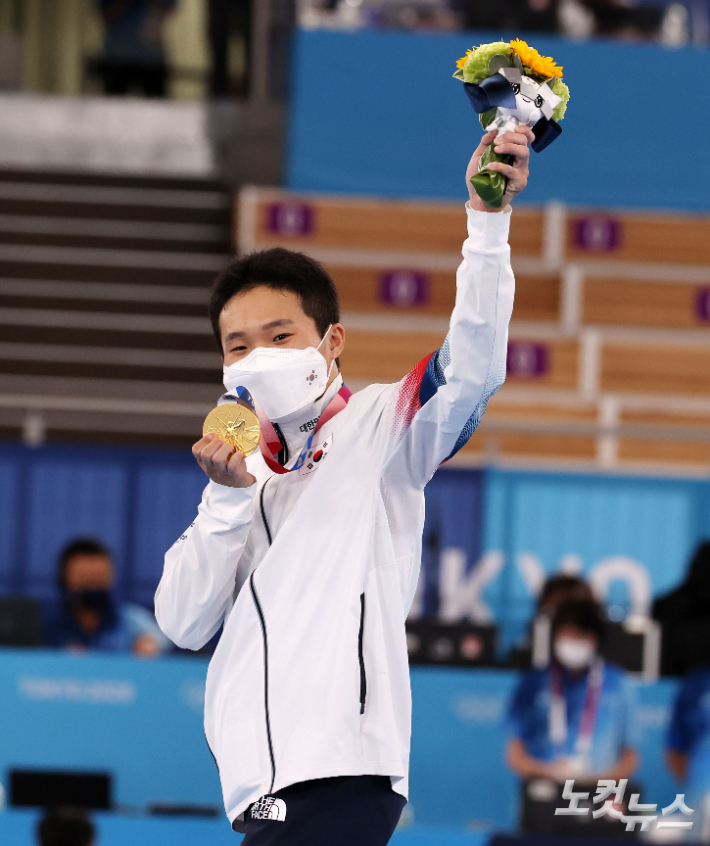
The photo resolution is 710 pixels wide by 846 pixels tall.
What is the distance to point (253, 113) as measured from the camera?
11.9 meters

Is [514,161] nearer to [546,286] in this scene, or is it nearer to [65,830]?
[65,830]

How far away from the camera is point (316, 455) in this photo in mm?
2342

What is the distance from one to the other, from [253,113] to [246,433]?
10.0m

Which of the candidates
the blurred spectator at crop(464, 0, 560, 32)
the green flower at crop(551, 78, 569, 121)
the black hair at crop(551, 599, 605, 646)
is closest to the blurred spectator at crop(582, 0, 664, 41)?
the blurred spectator at crop(464, 0, 560, 32)

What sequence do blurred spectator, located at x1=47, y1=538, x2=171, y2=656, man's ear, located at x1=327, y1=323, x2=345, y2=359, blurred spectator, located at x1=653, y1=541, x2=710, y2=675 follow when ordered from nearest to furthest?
1. man's ear, located at x1=327, y1=323, x2=345, y2=359
2. blurred spectator, located at x1=653, y1=541, x2=710, y2=675
3. blurred spectator, located at x1=47, y1=538, x2=171, y2=656

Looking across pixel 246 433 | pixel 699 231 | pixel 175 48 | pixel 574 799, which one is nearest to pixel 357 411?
pixel 246 433

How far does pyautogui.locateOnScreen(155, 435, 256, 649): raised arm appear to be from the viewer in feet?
7.30

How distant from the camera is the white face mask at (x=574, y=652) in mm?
6180

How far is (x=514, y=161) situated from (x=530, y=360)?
8439 mm

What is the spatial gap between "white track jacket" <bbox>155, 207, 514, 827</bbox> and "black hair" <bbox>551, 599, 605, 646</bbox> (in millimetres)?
3956

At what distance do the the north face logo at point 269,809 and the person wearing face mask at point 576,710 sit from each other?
4135 millimetres

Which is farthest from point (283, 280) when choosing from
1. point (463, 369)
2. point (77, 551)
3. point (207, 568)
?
point (77, 551)

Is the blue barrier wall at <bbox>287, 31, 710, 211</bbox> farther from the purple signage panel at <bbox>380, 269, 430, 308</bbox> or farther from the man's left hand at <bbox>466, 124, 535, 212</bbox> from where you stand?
the man's left hand at <bbox>466, 124, 535, 212</bbox>

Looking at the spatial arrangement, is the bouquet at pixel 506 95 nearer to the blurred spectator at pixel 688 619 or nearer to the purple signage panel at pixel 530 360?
the blurred spectator at pixel 688 619
